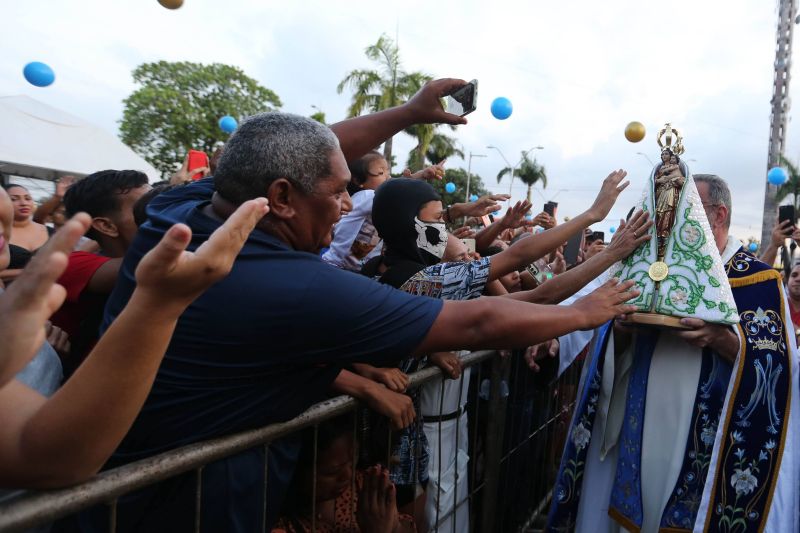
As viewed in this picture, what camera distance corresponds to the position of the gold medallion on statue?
2324 mm

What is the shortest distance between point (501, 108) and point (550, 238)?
18.6ft

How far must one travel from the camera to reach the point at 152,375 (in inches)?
37.8

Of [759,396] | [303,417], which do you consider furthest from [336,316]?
[759,396]

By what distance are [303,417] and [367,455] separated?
826mm

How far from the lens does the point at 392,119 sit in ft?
8.55

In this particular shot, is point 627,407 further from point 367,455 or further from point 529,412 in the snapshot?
point 367,455

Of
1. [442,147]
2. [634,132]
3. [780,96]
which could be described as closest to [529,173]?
[442,147]

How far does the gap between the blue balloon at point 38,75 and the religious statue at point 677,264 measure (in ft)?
22.8

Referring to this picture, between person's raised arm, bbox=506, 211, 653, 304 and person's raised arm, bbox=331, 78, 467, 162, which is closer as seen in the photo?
person's raised arm, bbox=506, 211, 653, 304

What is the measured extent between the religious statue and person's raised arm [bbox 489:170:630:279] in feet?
0.54

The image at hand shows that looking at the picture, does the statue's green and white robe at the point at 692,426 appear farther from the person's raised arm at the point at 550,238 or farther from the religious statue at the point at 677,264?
the person's raised arm at the point at 550,238

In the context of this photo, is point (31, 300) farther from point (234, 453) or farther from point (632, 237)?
point (632, 237)

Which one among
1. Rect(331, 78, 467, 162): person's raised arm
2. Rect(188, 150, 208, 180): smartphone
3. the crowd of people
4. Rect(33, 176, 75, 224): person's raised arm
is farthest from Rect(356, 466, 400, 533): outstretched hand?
Rect(33, 176, 75, 224): person's raised arm

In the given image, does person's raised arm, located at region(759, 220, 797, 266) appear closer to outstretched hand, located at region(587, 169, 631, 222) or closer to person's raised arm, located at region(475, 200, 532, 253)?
person's raised arm, located at region(475, 200, 532, 253)
